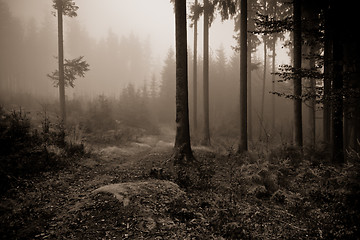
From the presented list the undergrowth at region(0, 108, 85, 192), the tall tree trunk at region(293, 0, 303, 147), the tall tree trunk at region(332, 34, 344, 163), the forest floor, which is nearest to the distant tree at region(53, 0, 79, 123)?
the undergrowth at region(0, 108, 85, 192)

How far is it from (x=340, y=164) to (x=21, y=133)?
38.3ft

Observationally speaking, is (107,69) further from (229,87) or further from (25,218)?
(25,218)

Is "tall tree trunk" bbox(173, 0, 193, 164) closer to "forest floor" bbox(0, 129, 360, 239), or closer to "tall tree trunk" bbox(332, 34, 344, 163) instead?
"forest floor" bbox(0, 129, 360, 239)

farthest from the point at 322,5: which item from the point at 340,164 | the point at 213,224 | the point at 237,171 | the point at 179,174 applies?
the point at 213,224

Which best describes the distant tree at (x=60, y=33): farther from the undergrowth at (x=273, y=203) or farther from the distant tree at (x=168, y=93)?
the distant tree at (x=168, y=93)

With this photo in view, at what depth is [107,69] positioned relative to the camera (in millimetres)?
58906

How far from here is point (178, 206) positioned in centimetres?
490

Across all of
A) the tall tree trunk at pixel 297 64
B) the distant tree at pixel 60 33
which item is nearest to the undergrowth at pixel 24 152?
the distant tree at pixel 60 33

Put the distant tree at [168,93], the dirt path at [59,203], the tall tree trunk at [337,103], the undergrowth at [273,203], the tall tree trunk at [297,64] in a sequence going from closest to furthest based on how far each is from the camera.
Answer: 1. the dirt path at [59,203]
2. the undergrowth at [273,203]
3. the tall tree trunk at [337,103]
4. the tall tree trunk at [297,64]
5. the distant tree at [168,93]

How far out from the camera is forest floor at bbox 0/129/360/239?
4012mm

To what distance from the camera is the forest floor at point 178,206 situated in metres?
4.01

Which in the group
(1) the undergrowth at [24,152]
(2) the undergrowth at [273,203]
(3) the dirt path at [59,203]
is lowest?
(2) the undergrowth at [273,203]

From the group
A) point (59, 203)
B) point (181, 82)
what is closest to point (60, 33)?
point (181, 82)

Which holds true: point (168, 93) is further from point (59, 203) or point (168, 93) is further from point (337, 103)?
point (59, 203)
